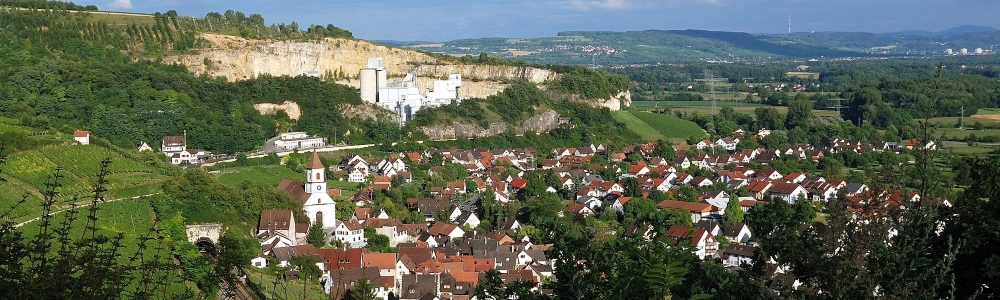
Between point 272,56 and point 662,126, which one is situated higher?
point 272,56

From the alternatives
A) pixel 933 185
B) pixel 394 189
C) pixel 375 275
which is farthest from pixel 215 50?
pixel 933 185

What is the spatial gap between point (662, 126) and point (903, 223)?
49.9 meters

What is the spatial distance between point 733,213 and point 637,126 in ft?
79.1

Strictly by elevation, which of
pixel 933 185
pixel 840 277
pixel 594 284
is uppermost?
pixel 933 185

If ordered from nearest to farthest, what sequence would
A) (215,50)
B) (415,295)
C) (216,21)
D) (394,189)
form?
(415,295), (394,189), (215,50), (216,21)

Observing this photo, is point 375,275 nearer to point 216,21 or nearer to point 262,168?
point 262,168

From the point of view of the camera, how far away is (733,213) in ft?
99.3

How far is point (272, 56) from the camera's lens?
47938 millimetres

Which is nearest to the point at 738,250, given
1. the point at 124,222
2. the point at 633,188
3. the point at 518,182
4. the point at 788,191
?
the point at 633,188

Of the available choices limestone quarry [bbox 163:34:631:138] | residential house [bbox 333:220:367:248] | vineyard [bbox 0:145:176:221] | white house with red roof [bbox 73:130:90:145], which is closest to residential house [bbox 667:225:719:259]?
residential house [bbox 333:220:367:248]

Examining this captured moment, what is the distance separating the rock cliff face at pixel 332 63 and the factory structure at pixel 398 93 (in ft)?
6.51

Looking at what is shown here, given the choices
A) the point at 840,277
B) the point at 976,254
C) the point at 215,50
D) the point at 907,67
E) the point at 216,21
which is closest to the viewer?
the point at 840,277

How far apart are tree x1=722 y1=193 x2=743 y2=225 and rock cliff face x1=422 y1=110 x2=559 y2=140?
1794 cm

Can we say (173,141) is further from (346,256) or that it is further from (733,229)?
(733,229)
